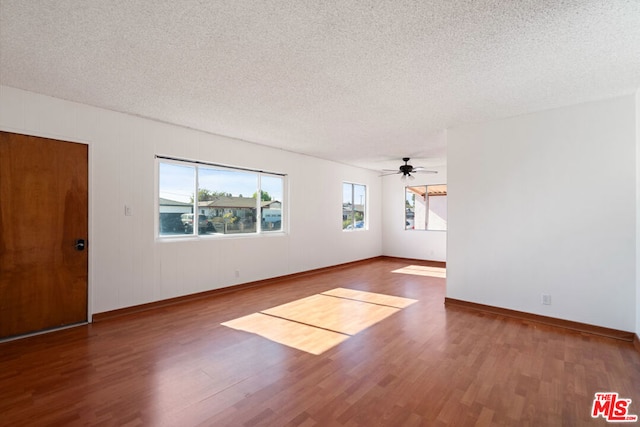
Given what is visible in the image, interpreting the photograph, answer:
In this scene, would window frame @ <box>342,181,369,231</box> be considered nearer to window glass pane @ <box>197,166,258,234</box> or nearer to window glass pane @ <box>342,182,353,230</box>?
window glass pane @ <box>342,182,353,230</box>

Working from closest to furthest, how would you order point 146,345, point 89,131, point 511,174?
point 146,345 < point 89,131 < point 511,174

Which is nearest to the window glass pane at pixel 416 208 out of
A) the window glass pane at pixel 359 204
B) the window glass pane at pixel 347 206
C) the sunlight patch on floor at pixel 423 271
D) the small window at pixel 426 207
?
the small window at pixel 426 207

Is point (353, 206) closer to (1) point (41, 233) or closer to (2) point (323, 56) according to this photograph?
(2) point (323, 56)

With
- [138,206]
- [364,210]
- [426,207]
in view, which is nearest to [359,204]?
[364,210]

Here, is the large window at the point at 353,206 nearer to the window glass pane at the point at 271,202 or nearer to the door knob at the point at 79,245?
the window glass pane at the point at 271,202

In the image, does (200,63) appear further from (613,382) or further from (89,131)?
(613,382)

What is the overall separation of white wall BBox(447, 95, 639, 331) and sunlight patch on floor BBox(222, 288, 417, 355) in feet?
3.87

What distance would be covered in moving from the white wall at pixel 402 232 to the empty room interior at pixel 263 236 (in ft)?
10.1

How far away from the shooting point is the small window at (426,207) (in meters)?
8.32

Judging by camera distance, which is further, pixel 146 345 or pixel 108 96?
pixel 108 96

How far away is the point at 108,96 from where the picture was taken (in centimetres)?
338

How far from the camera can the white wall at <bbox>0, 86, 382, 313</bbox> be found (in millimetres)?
3516

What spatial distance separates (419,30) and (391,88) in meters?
Answer: 0.98

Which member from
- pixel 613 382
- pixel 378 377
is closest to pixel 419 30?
pixel 378 377
